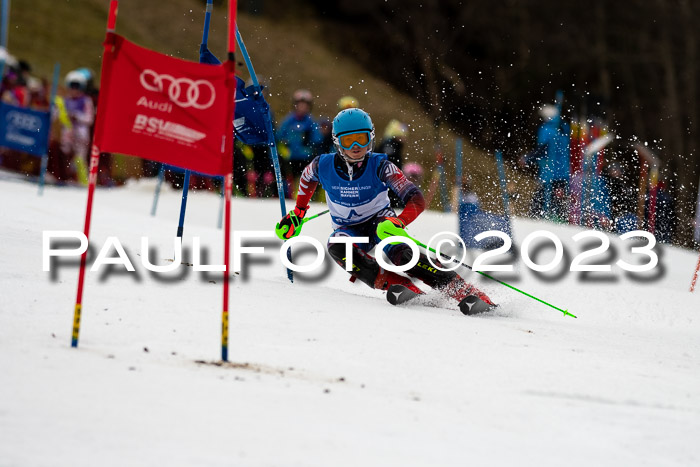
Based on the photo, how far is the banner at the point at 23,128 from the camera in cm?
1324

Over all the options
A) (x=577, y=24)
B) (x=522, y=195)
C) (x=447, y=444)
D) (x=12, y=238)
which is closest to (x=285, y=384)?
(x=447, y=444)

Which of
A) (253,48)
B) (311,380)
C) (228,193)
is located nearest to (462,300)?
(311,380)

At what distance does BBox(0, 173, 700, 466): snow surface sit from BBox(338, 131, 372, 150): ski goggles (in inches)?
46.9

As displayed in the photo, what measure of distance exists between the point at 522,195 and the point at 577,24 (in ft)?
64.4

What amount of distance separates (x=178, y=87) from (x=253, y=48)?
2954 centimetres

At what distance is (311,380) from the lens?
392 centimetres

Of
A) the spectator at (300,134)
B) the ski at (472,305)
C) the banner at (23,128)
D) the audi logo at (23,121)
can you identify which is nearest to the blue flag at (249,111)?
the ski at (472,305)

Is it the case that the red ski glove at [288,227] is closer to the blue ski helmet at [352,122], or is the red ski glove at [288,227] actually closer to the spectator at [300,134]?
the blue ski helmet at [352,122]

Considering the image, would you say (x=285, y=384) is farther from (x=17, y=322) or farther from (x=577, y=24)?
(x=577, y=24)

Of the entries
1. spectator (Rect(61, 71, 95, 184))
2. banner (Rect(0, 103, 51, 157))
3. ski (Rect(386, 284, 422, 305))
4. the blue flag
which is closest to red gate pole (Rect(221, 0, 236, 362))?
ski (Rect(386, 284, 422, 305))

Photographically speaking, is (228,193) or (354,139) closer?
(228,193)

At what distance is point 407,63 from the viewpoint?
34.9 m

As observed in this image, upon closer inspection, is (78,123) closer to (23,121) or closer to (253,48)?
(23,121)

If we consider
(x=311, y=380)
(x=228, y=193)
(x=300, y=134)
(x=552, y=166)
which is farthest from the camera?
(x=300, y=134)
